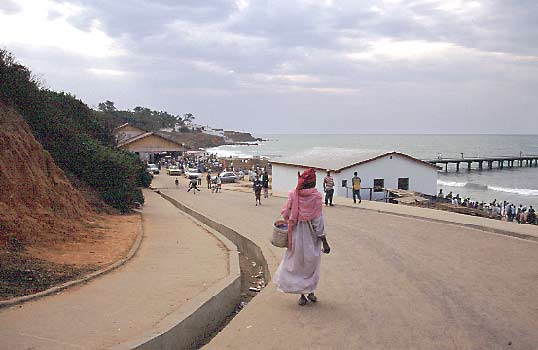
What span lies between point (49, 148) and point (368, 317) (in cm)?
1369

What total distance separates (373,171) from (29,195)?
22095 millimetres

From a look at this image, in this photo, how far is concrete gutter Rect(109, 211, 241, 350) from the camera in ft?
16.9

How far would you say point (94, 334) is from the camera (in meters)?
5.39

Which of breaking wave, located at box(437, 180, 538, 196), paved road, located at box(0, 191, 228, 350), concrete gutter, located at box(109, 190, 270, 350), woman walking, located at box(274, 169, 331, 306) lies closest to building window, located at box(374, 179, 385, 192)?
paved road, located at box(0, 191, 228, 350)

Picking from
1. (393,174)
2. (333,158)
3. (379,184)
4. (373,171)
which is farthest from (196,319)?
(333,158)

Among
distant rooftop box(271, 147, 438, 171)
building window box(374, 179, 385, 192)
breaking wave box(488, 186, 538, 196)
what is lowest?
breaking wave box(488, 186, 538, 196)

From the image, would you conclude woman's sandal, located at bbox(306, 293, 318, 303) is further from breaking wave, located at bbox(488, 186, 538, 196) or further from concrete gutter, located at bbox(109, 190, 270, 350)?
breaking wave, located at bbox(488, 186, 538, 196)

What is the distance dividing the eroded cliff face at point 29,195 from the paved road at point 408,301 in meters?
A: 4.21

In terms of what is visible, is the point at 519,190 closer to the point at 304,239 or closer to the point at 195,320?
the point at 304,239

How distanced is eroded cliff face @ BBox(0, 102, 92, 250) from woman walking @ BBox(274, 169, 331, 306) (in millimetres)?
4875

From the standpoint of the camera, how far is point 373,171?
30875 millimetres

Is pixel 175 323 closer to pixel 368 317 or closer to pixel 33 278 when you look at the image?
pixel 368 317

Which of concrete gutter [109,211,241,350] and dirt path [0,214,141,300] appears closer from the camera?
concrete gutter [109,211,241,350]

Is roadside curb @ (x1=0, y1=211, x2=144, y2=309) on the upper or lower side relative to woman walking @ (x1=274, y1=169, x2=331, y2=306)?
lower
